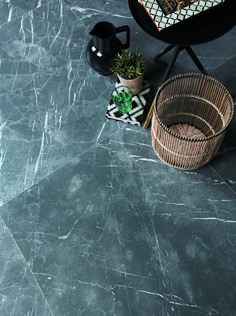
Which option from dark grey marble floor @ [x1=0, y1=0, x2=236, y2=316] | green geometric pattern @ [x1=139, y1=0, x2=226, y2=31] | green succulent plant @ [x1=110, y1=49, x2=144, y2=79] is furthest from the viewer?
green succulent plant @ [x1=110, y1=49, x2=144, y2=79]

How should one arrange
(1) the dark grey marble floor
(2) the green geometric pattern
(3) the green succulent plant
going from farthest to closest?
1. (3) the green succulent plant
2. (1) the dark grey marble floor
3. (2) the green geometric pattern

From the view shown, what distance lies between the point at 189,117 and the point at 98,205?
23.5 inches

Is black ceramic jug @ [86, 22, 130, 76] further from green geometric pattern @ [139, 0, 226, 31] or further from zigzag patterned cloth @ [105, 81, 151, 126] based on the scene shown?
green geometric pattern @ [139, 0, 226, 31]

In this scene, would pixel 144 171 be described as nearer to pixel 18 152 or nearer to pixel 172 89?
pixel 172 89

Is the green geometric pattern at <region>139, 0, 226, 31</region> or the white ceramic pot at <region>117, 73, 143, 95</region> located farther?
the white ceramic pot at <region>117, 73, 143, 95</region>

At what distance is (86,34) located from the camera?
6.57ft

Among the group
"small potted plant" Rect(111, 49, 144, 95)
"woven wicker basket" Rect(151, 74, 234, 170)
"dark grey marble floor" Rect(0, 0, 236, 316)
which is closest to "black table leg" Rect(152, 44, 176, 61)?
"dark grey marble floor" Rect(0, 0, 236, 316)

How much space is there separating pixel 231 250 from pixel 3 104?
4.33ft

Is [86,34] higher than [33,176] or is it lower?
higher

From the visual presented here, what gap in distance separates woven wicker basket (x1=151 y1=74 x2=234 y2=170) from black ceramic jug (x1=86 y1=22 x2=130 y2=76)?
380 mm

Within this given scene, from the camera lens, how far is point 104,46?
1687mm

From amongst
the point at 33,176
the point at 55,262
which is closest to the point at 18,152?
the point at 33,176

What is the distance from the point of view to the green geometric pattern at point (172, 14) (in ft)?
4.43

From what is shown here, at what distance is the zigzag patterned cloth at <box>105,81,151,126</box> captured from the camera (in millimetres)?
1733
